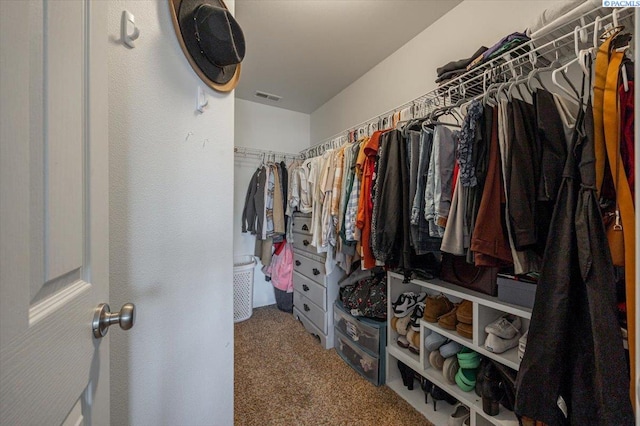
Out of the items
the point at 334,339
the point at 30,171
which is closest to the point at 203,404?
the point at 30,171

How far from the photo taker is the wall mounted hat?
80cm

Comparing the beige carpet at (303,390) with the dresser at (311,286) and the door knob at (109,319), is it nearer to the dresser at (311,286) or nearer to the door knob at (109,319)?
the dresser at (311,286)

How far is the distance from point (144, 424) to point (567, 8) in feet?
6.50

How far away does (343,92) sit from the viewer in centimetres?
258

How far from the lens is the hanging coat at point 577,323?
600mm

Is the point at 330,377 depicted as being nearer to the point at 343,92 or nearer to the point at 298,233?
the point at 298,233

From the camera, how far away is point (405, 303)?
1570mm

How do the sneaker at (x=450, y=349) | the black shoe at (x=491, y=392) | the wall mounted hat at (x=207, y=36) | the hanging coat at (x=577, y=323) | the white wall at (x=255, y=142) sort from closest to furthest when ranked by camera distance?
the hanging coat at (x=577, y=323), the wall mounted hat at (x=207, y=36), the black shoe at (x=491, y=392), the sneaker at (x=450, y=349), the white wall at (x=255, y=142)

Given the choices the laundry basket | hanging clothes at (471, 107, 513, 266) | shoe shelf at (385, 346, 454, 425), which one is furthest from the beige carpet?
hanging clothes at (471, 107, 513, 266)

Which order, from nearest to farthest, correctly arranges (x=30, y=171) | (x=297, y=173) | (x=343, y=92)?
(x=30, y=171)
(x=297, y=173)
(x=343, y=92)

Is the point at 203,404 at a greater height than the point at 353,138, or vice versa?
the point at 353,138

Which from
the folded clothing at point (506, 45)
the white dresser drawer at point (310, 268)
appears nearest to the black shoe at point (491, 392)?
the white dresser drawer at point (310, 268)

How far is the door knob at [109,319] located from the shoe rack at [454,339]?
1242 mm

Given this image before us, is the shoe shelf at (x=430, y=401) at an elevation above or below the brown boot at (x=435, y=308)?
below
